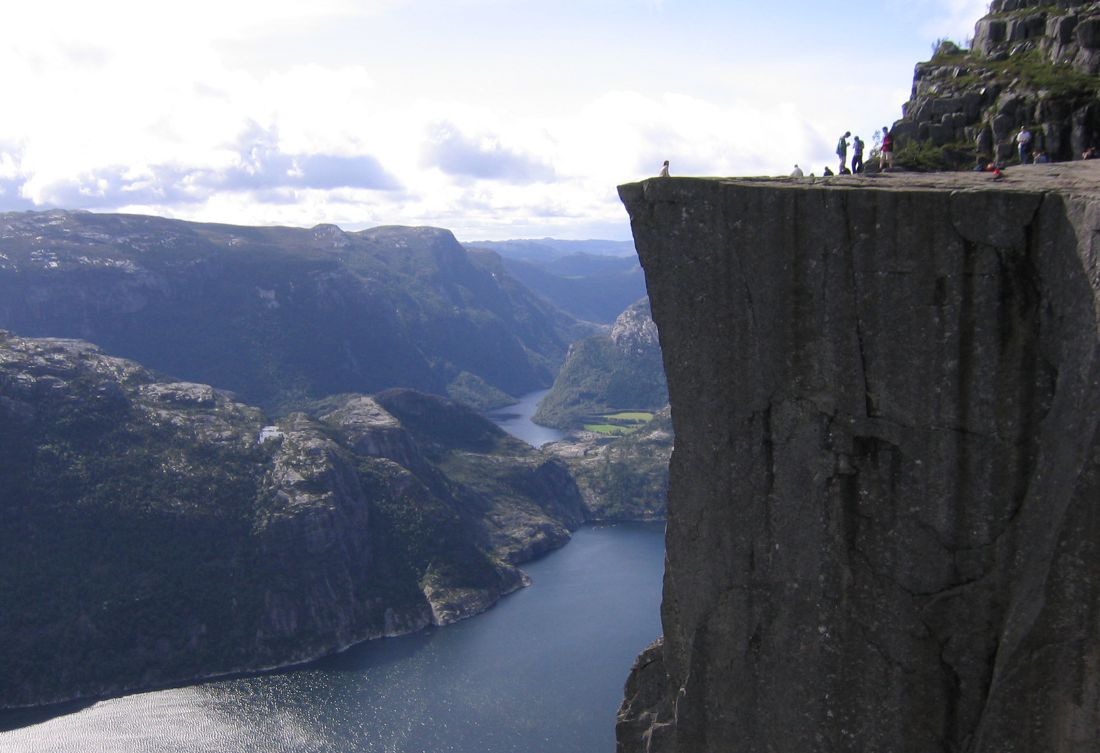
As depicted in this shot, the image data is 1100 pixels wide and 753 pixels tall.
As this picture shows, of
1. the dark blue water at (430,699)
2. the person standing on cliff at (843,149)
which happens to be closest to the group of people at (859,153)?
the person standing on cliff at (843,149)

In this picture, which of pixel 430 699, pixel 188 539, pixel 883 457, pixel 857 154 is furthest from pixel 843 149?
pixel 188 539

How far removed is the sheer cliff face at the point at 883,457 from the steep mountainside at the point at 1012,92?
7.30m

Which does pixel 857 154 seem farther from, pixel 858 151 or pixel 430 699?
pixel 430 699

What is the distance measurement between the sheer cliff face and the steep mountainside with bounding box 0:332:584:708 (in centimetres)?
12892

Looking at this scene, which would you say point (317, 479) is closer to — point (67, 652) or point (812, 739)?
point (67, 652)

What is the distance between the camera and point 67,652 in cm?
13025

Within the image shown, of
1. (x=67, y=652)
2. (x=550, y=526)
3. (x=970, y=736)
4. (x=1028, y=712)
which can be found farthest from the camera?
(x=550, y=526)

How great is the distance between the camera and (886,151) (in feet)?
84.4

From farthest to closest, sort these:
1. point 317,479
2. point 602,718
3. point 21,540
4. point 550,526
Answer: point 550,526 < point 317,479 < point 21,540 < point 602,718

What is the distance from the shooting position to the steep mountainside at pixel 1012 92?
76.8 feet

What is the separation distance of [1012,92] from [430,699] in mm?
100294

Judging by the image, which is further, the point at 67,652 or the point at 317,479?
the point at 317,479

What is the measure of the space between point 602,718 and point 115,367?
375 feet

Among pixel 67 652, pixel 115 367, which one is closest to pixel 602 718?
pixel 67 652
